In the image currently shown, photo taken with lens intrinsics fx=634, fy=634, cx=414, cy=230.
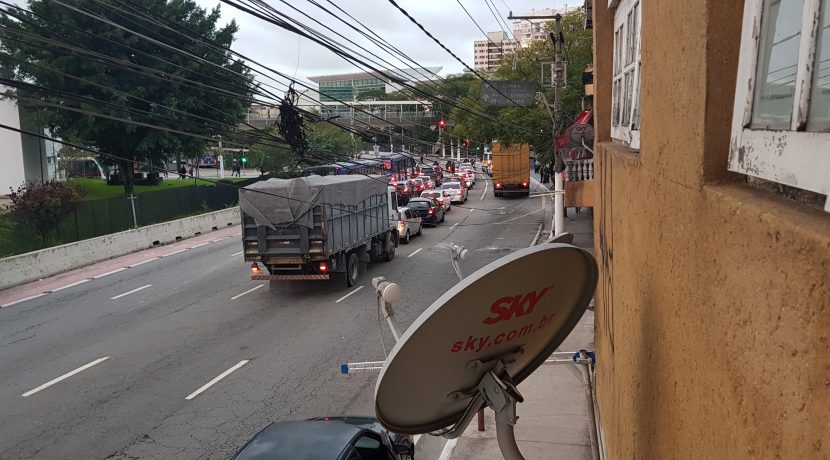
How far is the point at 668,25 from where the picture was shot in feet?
8.71

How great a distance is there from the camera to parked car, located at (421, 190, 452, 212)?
3413cm

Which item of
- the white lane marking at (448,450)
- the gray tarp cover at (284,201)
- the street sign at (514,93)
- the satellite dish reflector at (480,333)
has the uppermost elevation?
the street sign at (514,93)

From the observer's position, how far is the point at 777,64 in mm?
1680

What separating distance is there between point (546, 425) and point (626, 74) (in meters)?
5.17

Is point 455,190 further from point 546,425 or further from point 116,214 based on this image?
point 546,425

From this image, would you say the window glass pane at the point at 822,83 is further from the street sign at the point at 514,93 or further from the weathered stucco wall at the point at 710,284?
the street sign at the point at 514,93

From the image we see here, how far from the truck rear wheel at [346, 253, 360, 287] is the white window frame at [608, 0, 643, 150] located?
1199cm

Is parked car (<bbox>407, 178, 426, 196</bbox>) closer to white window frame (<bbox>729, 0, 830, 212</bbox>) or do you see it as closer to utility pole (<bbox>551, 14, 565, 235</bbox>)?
utility pole (<bbox>551, 14, 565, 235</bbox>)

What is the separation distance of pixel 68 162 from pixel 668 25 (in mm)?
52673

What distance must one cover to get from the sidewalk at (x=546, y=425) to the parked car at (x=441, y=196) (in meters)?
22.9

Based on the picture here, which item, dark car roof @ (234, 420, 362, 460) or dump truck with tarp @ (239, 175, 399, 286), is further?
dump truck with tarp @ (239, 175, 399, 286)

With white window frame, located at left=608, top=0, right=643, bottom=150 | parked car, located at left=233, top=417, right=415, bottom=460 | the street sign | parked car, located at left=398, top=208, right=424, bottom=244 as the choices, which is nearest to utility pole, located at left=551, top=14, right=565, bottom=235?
the street sign

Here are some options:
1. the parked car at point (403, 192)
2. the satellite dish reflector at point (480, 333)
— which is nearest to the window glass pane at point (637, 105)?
the satellite dish reflector at point (480, 333)

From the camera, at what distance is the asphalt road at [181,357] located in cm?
885
